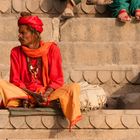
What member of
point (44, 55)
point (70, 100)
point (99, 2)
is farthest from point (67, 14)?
point (70, 100)

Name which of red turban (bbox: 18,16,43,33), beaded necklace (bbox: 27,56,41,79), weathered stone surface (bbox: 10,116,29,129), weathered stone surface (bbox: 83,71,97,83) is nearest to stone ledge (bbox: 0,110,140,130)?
weathered stone surface (bbox: 10,116,29,129)

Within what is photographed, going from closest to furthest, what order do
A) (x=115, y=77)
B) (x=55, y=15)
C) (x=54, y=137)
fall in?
(x=54, y=137)
(x=115, y=77)
(x=55, y=15)

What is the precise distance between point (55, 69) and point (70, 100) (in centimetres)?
53

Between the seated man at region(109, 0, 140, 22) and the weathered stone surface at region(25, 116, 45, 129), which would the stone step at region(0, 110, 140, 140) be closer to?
the weathered stone surface at region(25, 116, 45, 129)

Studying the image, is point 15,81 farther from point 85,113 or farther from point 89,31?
point 89,31

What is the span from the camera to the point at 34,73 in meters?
8.66

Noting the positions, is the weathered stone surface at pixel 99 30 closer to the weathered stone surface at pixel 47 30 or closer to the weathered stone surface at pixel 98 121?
the weathered stone surface at pixel 47 30

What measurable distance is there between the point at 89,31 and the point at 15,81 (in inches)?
77.2

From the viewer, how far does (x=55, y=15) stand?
10.9 metres

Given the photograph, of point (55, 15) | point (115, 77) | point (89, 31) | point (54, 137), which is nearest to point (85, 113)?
point (54, 137)

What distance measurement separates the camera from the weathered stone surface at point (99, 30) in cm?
1020

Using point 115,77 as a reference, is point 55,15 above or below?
above

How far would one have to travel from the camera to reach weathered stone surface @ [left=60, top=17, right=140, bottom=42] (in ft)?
33.4

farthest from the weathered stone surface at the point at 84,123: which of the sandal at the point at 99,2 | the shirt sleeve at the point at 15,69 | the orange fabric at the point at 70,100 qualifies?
the sandal at the point at 99,2
